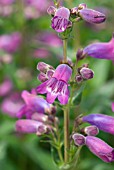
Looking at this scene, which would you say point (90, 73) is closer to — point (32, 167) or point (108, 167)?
point (108, 167)

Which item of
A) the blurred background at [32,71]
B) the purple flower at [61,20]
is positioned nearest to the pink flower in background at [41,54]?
the blurred background at [32,71]

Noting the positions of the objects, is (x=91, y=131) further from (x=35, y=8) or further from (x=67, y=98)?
(x=35, y=8)

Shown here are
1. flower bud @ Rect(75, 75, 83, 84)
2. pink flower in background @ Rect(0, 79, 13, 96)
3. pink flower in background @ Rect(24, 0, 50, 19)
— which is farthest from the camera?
pink flower in background @ Rect(24, 0, 50, 19)

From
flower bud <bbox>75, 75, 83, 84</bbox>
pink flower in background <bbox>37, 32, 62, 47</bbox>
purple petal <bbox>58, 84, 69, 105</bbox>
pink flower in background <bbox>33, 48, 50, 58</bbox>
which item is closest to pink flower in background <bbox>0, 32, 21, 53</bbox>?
pink flower in background <bbox>33, 48, 50, 58</bbox>

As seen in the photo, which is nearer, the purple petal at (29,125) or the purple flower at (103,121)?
the purple flower at (103,121)

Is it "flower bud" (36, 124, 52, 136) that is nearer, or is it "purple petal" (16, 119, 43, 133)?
"flower bud" (36, 124, 52, 136)

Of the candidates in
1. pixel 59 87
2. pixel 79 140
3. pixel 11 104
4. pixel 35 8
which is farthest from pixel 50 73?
pixel 35 8

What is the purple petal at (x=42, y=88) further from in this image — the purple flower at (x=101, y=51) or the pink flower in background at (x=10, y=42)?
the pink flower in background at (x=10, y=42)

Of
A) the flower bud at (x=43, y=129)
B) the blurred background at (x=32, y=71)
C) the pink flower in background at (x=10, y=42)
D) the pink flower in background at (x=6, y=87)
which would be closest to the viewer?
the flower bud at (x=43, y=129)

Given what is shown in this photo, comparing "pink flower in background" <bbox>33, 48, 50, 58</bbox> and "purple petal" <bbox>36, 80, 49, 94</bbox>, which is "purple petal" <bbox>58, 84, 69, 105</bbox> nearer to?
"purple petal" <bbox>36, 80, 49, 94</bbox>
